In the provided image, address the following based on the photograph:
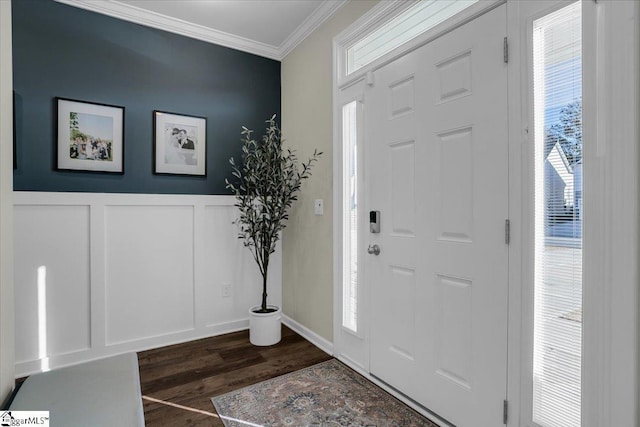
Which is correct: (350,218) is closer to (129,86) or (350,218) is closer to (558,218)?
(558,218)

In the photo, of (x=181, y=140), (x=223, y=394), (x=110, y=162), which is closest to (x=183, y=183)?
(x=181, y=140)

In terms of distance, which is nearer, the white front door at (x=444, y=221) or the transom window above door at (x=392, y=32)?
the white front door at (x=444, y=221)

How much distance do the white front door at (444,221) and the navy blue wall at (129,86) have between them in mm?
1502

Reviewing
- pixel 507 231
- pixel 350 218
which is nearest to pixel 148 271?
pixel 350 218

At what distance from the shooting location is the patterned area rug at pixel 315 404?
1.79m

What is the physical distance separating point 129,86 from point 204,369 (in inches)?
88.3

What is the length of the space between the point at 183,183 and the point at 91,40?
4.06 feet

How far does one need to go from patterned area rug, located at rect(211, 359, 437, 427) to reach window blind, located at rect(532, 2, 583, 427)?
0.70m

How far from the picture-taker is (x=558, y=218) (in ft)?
4.29

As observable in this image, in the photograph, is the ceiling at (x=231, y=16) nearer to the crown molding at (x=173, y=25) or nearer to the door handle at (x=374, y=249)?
the crown molding at (x=173, y=25)

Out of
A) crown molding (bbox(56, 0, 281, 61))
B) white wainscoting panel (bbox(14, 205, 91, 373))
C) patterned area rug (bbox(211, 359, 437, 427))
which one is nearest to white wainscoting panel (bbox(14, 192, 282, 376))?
white wainscoting panel (bbox(14, 205, 91, 373))

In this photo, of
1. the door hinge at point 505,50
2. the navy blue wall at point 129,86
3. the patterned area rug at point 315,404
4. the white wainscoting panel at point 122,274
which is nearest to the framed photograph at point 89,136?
the navy blue wall at point 129,86

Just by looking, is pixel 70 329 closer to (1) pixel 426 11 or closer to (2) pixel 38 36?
(2) pixel 38 36

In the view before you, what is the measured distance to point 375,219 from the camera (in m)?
2.15
